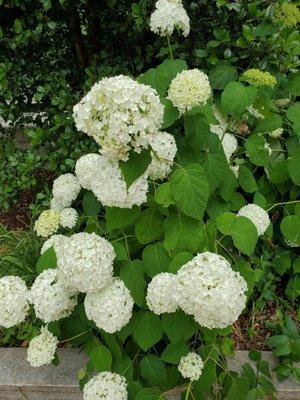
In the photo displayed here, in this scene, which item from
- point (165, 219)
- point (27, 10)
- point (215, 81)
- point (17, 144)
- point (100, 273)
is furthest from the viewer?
point (17, 144)

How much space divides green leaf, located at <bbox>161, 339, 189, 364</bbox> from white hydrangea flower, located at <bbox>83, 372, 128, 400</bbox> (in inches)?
7.9

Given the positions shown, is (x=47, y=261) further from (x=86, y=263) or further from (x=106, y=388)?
(x=106, y=388)

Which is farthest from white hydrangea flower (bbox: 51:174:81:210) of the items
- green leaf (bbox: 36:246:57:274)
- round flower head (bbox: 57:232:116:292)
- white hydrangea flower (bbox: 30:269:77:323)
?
round flower head (bbox: 57:232:116:292)

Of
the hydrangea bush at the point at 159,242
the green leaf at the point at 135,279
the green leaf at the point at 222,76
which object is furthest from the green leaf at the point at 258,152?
the green leaf at the point at 135,279

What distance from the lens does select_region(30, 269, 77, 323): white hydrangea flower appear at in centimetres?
153

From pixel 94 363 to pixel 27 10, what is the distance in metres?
2.00

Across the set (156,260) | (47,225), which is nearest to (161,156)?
(156,260)

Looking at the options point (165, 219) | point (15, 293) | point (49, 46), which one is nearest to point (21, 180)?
point (49, 46)

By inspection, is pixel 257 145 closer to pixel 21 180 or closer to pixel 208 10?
pixel 208 10

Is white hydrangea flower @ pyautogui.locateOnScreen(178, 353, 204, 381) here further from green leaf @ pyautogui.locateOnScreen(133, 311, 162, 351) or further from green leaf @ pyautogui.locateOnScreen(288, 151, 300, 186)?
green leaf @ pyautogui.locateOnScreen(288, 151, 300, 186)

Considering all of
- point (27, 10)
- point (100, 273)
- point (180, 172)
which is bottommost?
point (100, 273)

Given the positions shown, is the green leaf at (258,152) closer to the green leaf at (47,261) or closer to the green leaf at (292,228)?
the green leaf at (292,228)

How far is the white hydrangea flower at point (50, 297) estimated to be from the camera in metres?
1.53

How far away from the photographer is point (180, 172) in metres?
1.51
